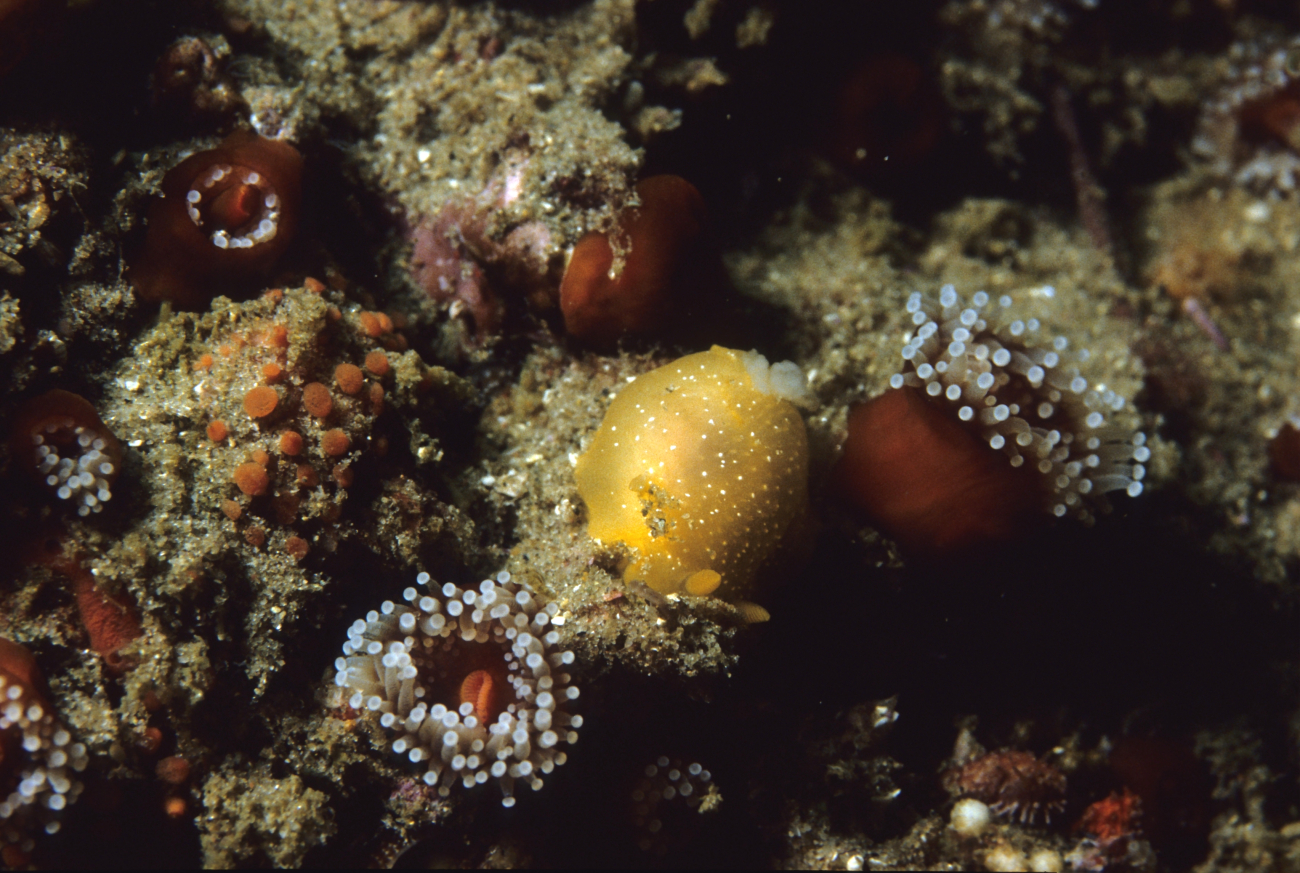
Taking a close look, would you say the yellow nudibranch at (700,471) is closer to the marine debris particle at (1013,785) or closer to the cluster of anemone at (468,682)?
the cluster of anemone at (468,682)

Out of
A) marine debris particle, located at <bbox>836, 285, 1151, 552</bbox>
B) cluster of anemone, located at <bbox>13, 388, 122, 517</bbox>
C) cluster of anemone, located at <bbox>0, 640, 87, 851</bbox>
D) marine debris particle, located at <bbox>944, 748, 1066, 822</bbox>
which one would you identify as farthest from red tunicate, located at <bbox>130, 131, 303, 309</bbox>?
marine debris particle, located at <bbox>944, 748, 1066, 822</bbox>

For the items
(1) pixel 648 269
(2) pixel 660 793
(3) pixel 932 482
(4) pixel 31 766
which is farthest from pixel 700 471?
(4) pixel 31 766

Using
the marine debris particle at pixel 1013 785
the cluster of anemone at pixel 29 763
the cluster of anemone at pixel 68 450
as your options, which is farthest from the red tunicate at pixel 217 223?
the marine debris particle at pixel 1013 785

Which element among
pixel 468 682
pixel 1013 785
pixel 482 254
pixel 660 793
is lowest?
pixel 1013 785

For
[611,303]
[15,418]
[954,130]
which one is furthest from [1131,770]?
[15,418]

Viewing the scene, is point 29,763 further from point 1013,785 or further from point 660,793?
point 1013,785

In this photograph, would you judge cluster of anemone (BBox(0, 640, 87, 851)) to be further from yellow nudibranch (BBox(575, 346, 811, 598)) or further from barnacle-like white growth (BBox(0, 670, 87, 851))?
yellow nudibranch (BBox(575, 346, 811, 598))
